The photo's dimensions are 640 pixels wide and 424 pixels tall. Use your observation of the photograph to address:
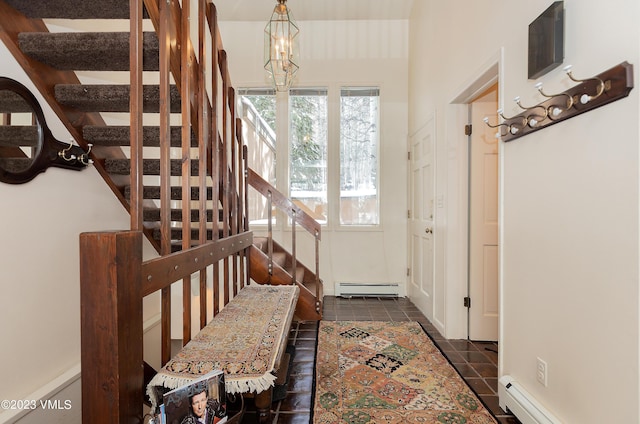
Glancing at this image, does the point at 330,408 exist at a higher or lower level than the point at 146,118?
lower

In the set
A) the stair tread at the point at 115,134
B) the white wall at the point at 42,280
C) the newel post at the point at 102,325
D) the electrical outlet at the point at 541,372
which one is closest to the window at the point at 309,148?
the stair tread at the point at 115,134

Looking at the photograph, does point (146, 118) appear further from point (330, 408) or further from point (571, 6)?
point (571, 6)

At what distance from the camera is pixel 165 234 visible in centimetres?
Result: 148

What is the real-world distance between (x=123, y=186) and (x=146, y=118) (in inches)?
42.3

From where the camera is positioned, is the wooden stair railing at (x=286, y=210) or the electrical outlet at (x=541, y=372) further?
the wooden stair railing at (x=286, y=210)

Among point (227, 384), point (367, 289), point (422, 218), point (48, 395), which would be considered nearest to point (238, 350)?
point (227, 384)

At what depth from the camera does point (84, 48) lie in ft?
5.14

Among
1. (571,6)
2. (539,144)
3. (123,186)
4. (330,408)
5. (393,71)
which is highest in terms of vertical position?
(393,71)

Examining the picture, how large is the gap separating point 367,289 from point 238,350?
3.04m

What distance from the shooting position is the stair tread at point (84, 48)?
1.53 meters

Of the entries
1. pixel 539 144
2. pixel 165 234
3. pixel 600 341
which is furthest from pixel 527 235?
pixel 165 234

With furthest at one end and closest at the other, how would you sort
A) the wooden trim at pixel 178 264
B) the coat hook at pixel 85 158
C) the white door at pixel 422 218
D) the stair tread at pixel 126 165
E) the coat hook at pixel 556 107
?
the white door at pixel 422 218 → the stair tread at pixel 126 165 → the coat hook at pixel 85 158 → the coat hook at pixel 556 107 → the wooden trim at pixel 178 264

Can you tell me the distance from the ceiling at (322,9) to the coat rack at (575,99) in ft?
10.3

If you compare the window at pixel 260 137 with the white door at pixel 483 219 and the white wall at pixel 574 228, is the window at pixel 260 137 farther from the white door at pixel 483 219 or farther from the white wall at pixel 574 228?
the white wall at pixel 574 228
